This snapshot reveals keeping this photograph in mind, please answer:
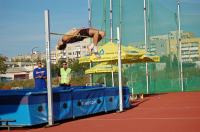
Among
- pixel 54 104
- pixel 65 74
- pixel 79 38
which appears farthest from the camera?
pixel 79 38

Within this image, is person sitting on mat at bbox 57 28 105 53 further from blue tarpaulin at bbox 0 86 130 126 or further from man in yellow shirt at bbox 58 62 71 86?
blue tarpaulin at bbox 0 86 130 126

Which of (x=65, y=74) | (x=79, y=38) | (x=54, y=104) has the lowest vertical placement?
(x=54, y=104)

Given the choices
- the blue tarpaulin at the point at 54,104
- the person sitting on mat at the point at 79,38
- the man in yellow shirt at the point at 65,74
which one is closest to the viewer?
the blue tarpaulin at the point at 54,104

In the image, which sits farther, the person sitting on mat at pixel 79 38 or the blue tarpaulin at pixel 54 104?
the person sitting on mat at pixel 79 38

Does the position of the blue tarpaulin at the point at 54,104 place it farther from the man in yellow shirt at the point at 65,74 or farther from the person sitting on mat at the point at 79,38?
the person sitting on mat at the point at 79,38

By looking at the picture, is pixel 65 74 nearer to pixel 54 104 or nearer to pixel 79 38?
pixel 79 38

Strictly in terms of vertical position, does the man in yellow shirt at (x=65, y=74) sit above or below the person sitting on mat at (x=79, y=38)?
below

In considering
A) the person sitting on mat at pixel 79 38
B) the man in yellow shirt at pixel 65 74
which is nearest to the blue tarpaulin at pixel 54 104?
the man in yellow shirt at pixel 65 74

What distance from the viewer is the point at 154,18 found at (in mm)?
28375

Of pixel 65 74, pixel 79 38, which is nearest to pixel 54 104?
pixel 65 74

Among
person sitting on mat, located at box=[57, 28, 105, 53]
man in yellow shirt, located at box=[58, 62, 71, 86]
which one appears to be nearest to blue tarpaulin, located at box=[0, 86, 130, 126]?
man in yellow shirt, located at box=[58, 62, 71, 86]

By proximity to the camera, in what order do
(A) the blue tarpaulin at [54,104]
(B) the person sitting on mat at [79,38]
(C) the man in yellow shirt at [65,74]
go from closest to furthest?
(A) the blue tarpaulin at [54,104], (C) the man in yellow shirt at [65,74], (B) the person sitting on mat at [79,38]

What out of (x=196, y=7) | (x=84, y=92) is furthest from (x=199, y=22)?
(x=84, y=92)

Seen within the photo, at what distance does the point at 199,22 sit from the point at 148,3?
3.80 meters
